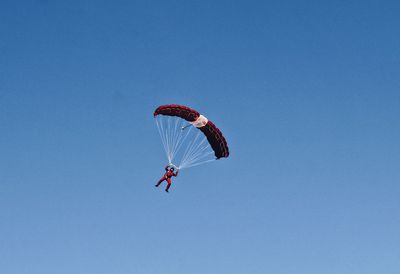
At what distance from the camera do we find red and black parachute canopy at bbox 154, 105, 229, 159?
46.9 metres

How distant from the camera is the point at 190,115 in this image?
47219mm

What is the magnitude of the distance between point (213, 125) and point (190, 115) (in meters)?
2.07

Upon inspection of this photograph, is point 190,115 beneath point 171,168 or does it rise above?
above

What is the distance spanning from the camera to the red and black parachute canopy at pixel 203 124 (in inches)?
1845

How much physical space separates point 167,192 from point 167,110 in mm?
6269

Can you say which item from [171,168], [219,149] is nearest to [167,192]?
[171,168]

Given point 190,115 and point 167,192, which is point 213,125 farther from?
point 167,192

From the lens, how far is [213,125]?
1886 inches

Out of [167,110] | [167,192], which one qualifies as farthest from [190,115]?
[167,192]

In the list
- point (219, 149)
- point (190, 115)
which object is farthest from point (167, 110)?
point (219, 149)

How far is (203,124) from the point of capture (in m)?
47.6

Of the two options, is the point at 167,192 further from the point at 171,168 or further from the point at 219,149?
the point at 219,149

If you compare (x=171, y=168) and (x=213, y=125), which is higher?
(x=213, y=125)

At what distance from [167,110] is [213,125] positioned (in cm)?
388
